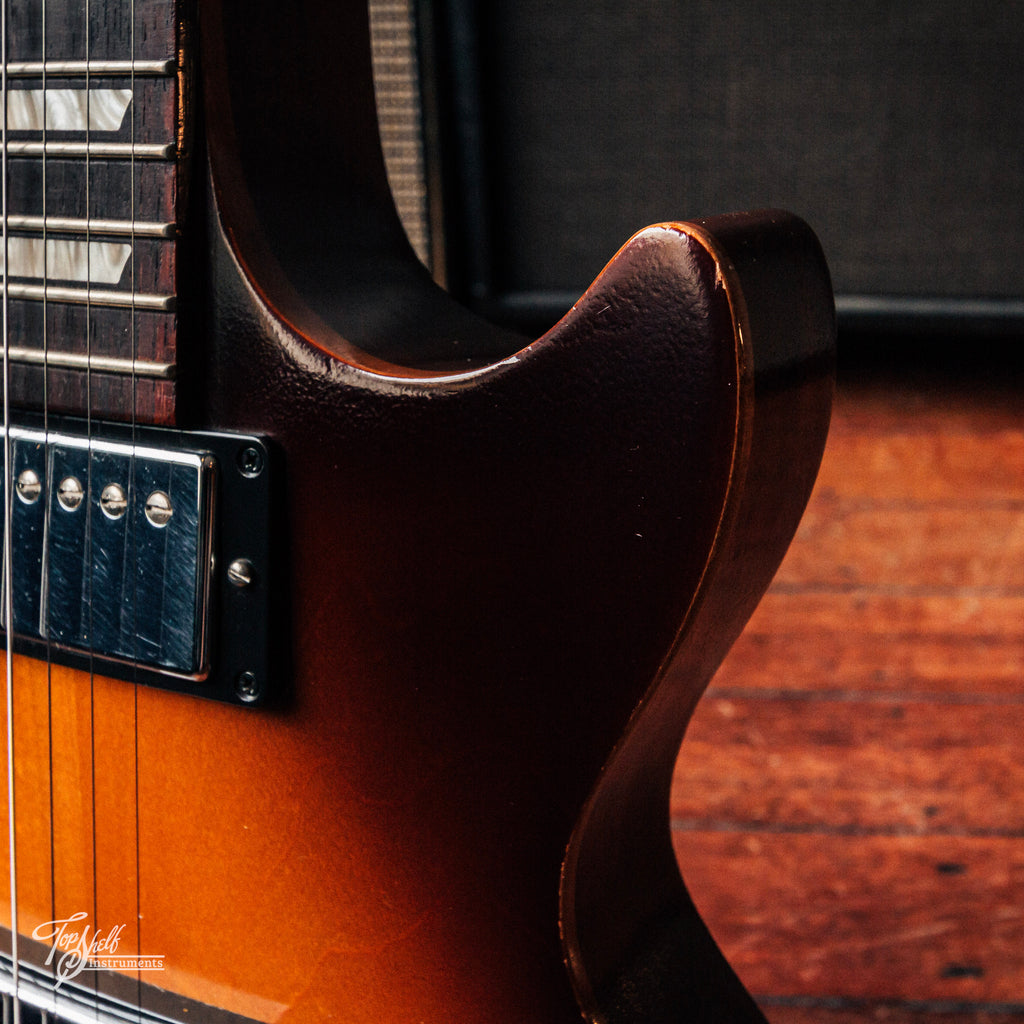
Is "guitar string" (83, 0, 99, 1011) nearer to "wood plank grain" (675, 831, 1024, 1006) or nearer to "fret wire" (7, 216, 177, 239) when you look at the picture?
"fret wire" (7, 216, 177, 239)

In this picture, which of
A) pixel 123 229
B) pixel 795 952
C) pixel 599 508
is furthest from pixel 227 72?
pixel 795 952

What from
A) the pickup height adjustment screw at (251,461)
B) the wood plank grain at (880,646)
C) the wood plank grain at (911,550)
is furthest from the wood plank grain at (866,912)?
the pickup height adjustment screw at (251,461)

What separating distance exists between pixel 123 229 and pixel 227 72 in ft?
0.18

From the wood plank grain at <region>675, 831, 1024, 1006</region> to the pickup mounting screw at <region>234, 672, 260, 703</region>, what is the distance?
32 cm

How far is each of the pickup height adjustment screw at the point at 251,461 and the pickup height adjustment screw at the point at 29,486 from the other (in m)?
0.07

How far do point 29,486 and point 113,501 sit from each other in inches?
1.3

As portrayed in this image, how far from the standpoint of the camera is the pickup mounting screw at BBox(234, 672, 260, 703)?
319mm

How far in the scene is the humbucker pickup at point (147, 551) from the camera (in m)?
0.32

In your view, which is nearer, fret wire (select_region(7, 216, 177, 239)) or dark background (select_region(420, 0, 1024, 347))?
fret wire (select_region(7, 216, 177, 239))

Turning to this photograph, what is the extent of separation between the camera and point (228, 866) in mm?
337

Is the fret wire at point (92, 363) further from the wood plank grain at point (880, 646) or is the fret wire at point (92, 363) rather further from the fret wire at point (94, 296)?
the wood plank grain at point (880, 646)

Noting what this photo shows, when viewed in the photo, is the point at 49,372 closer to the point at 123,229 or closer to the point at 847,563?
the point at 123,229

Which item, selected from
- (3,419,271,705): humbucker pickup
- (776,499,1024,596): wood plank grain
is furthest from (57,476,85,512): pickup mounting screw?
(776,499,1024,596): wood plank grain

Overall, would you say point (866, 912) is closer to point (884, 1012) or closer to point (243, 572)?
point (884, 1012)
